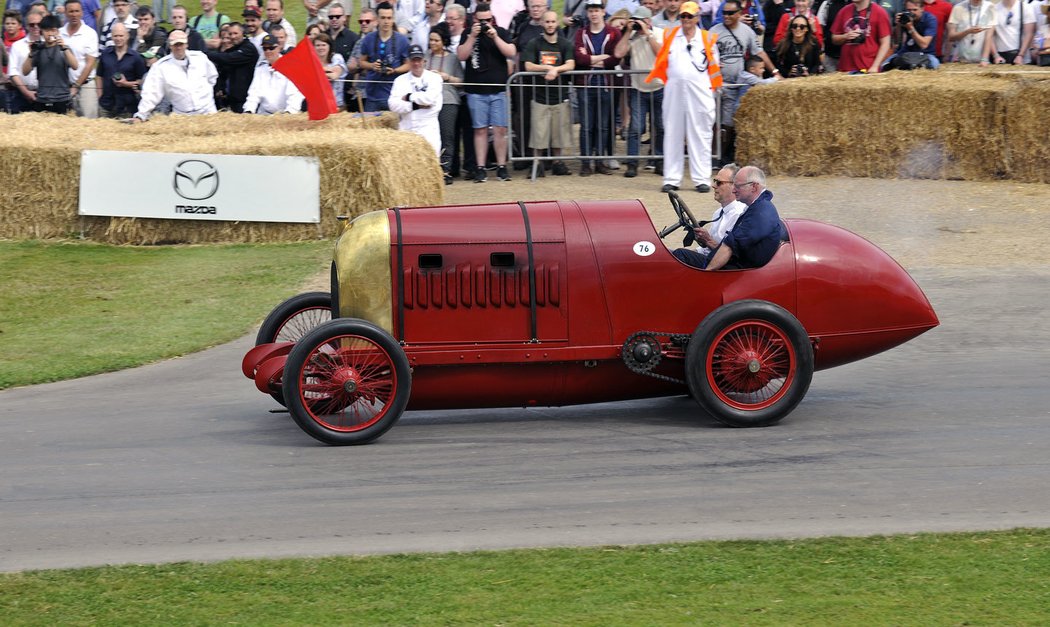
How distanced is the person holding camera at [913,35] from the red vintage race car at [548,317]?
32.4ft

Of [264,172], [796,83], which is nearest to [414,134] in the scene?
[264,172]

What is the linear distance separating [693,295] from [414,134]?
800 centimetres

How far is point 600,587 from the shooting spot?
5.76m

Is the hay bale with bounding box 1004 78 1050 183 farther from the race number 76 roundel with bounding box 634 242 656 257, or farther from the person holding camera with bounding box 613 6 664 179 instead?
Result: the race number 76 roundel with bounding box 634 242 656 257

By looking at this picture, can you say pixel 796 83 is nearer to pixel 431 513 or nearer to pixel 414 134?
pixel 414 134

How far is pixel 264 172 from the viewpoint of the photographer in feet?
47.5

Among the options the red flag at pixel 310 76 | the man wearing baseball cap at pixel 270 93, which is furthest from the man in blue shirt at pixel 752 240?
the man wearing baseball cap at pixel 270 93

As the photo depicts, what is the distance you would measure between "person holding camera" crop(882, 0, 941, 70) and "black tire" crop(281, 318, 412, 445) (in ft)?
37.4

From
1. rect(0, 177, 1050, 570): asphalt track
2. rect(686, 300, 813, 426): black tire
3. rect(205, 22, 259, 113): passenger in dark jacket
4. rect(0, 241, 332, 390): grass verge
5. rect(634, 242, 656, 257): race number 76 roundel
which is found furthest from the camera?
rect(205, 22, 259, 113): passenger in dark jacket

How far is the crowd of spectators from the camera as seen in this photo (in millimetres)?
16844

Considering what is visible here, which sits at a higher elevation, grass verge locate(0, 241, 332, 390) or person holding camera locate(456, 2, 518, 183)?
person holding camera locate(456, 2, 518, 183)

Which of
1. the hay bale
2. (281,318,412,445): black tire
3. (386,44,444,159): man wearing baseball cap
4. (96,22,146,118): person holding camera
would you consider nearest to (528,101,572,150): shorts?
(386,44,444,159): man wearing baseball cap

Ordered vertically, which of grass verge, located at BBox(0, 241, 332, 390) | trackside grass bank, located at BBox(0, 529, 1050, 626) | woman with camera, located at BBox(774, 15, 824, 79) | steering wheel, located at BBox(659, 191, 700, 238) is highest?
woman with camera, located at BBox(774, 15, 824, 79)

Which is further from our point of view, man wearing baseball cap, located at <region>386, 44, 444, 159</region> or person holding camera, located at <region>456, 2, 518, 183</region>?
person holding camera, located at <region>456, 2, 518, 183</region>
